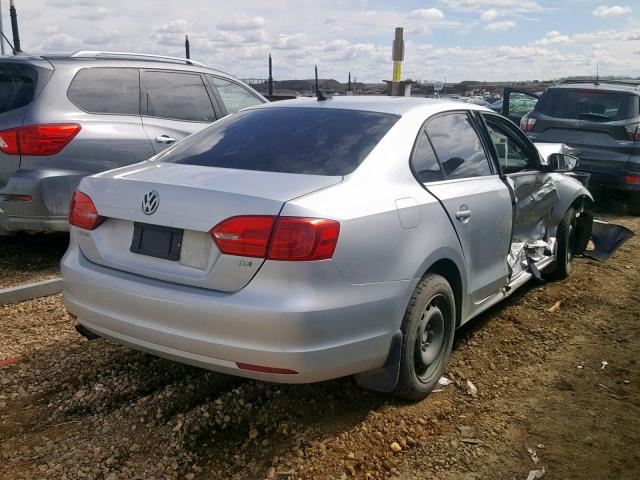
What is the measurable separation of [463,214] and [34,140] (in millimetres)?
3545

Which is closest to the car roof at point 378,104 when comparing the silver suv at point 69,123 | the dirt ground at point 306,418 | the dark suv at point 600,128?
the dirt ground at point 306,418

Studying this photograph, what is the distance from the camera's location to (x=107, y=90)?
228 inches

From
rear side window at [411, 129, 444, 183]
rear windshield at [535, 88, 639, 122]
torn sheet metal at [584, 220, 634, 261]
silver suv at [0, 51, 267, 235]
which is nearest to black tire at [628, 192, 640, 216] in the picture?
rear windshield at [535, 88, 639, 122]

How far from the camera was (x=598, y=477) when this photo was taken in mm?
2852

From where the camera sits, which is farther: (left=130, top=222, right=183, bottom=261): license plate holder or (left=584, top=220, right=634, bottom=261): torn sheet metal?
(left=584, top=220, right=634, bottom=261): torn sheet metal

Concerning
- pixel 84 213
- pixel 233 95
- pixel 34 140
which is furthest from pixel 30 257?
pixel 84 213

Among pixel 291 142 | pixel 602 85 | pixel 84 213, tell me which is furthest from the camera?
pixel 602 85

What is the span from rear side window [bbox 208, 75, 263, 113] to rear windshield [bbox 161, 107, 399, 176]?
3.13 meters

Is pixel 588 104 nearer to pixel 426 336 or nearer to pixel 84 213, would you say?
pixel 426 336

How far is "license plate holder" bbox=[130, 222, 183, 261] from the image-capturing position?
2.85 metres

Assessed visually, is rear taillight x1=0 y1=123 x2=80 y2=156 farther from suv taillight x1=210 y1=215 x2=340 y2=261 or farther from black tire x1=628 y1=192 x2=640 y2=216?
black tire x1=628 y1=192 x2=640 y2=216

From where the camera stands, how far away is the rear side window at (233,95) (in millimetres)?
6938

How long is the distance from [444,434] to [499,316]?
6.55 feet

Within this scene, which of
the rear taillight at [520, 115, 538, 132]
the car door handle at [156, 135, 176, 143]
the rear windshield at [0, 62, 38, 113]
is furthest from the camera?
the rear taillight at [520, 115, 538, 132]
